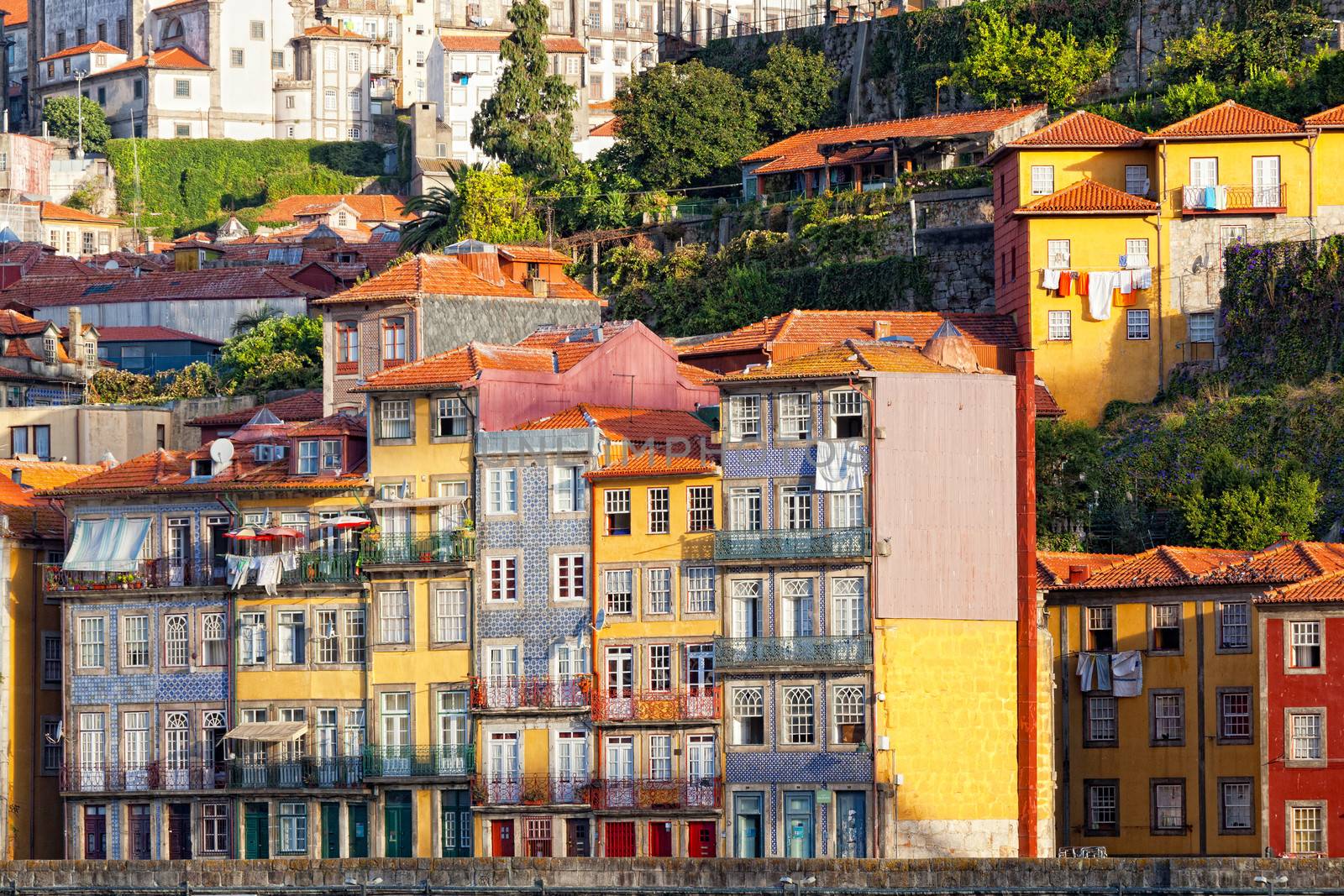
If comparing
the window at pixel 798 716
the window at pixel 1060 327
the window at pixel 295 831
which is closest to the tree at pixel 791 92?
the window at pixel 1060 327

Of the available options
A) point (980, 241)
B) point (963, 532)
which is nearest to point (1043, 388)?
point (980, 241)

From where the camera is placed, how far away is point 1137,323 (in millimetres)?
83688

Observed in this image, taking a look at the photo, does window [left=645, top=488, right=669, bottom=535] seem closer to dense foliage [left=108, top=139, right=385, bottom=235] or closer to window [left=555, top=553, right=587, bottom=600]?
window [left=555, top=553, right=587, bottom=600]

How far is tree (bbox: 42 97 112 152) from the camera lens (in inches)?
6004

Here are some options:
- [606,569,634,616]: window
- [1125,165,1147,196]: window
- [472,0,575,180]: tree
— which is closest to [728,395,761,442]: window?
[606,569,634,616]: window

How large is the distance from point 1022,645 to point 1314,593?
5.85 metres

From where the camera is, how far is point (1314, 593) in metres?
63.0

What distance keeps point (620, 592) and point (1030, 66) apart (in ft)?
136

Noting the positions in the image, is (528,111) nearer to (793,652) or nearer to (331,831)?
(331,831)

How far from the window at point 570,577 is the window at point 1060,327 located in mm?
20905

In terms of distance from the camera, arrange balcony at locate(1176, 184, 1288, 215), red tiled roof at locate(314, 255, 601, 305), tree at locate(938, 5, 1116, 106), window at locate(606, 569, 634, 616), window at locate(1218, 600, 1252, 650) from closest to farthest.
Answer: window at locate(606, 569, 634, 616) → window at locate(1218, 600, 1252, 650) → red tiled roof at locate(314, 255, 601, 305) → balcony at locate(1176, 184, 1288, 215) → tree at locate(938, 5, 1116, 106)

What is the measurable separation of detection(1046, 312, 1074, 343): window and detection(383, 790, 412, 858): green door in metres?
24.6

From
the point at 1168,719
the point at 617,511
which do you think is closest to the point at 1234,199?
the point at 1168,719

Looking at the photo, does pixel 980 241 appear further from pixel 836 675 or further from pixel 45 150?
pixel 45 150
